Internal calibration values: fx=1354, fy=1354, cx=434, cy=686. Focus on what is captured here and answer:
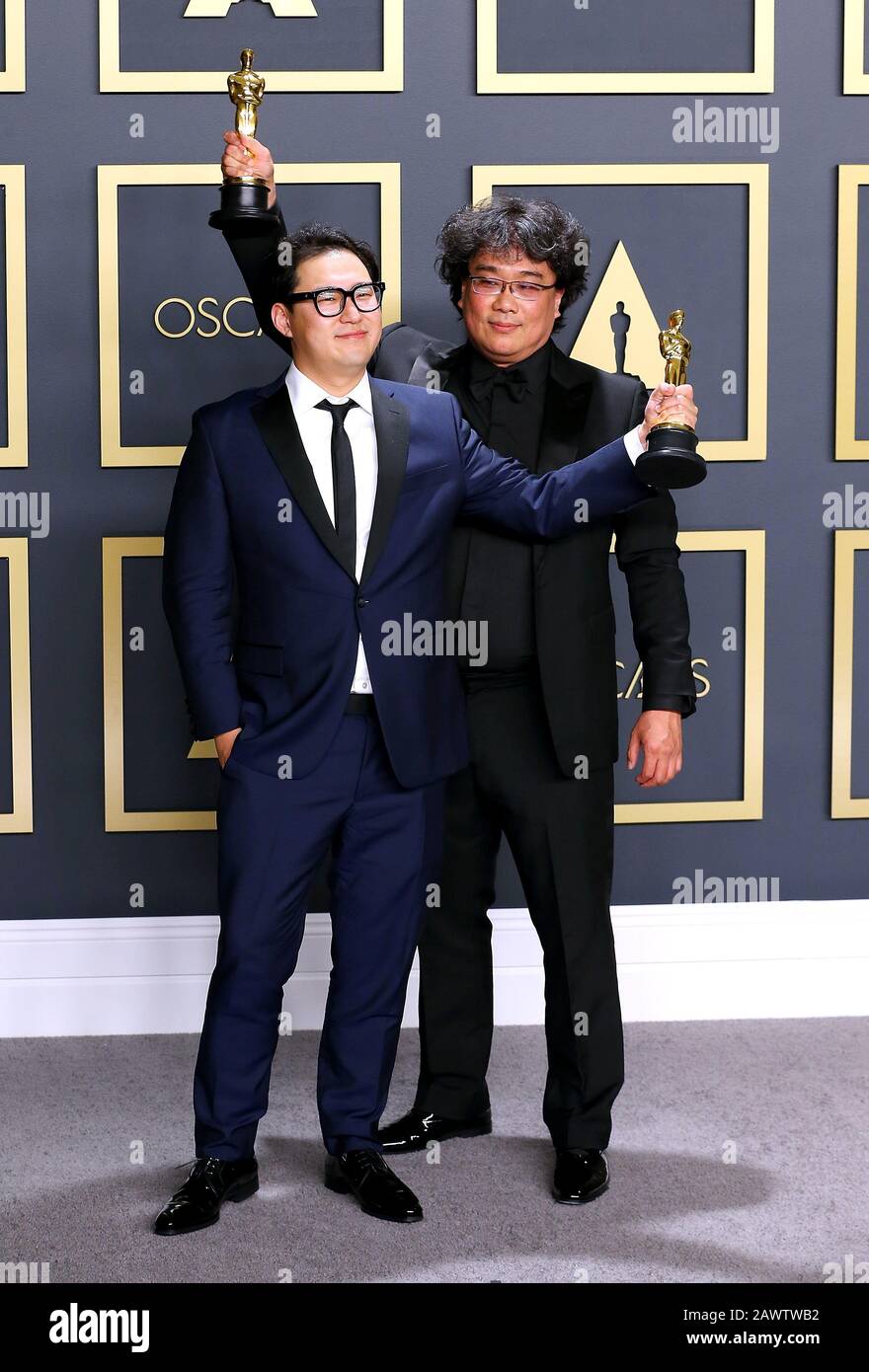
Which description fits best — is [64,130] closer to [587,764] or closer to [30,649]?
[30,649]

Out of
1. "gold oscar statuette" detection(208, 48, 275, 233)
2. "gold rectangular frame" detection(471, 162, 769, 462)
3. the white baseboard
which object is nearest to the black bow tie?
"gold oscar statuette" detection(208, 48, 275, 233)

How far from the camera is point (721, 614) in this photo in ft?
11.1

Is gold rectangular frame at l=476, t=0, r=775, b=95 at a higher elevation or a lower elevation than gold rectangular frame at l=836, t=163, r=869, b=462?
higher

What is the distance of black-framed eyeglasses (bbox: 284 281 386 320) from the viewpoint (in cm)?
222

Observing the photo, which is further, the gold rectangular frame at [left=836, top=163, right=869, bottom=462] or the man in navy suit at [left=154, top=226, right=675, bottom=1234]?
the gold rectangular frame at [left=836, top=163, right=869, bottom=462]

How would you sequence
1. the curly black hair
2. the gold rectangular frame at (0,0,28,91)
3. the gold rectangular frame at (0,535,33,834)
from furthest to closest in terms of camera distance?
the gold rectangular frame at (0,535,33,834) → the gold rectangular frame at (0,0,28,91) → the curly black hair

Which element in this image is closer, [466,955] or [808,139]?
[466,955]

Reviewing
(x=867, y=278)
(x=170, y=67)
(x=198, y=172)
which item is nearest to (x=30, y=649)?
(x=198, y=172)

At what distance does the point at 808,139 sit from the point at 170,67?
154 cm

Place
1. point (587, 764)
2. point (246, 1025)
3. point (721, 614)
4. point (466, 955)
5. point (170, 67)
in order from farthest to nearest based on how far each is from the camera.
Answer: point (721, 614), point (170, 67), point (466, 955), point (587, 764), point (246, 1025)

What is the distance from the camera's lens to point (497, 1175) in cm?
256

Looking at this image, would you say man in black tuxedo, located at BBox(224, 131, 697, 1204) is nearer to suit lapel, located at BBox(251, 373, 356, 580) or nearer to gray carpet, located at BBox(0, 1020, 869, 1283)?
gray carpet, located at BBox(0, 1020, 869, 1283)

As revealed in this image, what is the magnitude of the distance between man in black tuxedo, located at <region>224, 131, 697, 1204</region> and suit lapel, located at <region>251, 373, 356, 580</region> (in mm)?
326

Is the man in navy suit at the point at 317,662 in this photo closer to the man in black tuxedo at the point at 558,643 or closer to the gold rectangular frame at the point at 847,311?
the man in black tuxedo at the point at 558,643
